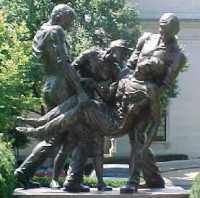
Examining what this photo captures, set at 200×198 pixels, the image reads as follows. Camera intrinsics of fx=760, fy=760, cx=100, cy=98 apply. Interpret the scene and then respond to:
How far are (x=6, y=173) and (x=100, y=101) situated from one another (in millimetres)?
1580

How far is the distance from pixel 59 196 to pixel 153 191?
1197 mm

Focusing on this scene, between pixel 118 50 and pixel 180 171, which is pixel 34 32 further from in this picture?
pixel 118 50

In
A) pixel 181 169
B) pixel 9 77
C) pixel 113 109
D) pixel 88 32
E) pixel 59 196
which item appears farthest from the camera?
pixel 181 169

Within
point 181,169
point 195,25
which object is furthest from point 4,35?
point 195,25

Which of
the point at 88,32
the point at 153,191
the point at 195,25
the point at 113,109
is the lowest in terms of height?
the point at 195,25

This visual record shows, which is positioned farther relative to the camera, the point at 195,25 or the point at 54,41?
the point at 195,25

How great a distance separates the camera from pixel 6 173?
345 inches

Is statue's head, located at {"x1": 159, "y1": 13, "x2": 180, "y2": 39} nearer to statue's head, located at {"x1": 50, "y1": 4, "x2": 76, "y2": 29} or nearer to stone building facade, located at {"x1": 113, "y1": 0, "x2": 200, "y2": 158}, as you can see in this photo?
statue's head, located at {"x1": 50, "y1": 4, "x2": 76, "y2": 29}

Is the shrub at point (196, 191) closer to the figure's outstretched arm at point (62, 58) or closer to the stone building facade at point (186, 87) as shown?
the figure's outstretched arm at point (62, 58)

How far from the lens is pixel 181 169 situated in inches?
1268

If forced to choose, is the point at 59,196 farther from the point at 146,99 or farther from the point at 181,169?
the point at 181,169

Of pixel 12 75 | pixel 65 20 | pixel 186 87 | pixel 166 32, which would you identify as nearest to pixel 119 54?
pixel 166 32

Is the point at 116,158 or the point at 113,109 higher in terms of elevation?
the point at 113,109

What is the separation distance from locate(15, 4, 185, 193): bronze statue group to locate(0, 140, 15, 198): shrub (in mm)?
419
